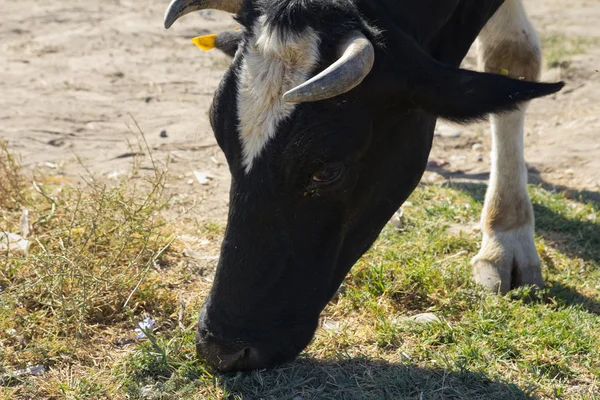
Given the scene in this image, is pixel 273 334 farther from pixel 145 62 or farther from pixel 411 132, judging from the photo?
pixel 145 62

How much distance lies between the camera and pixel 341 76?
2984mm

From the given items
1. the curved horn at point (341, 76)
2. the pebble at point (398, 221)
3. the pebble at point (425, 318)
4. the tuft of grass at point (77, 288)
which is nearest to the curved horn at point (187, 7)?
the curved horn at point (341, 76)

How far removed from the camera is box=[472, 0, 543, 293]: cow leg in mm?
4527

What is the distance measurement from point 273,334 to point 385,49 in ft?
3.96

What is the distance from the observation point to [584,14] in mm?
10461

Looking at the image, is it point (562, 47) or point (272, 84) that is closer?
point (272, 84)

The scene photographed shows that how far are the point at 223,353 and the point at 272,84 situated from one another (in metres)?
1.08

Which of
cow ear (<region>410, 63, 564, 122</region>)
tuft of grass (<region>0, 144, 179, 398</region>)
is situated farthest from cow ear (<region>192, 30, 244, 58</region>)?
tuft of grass (<region>0, 144, 179, 398</region>)

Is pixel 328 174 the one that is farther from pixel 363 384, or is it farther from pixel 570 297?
pixel 570 297

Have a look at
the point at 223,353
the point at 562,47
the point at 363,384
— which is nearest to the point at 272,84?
the point at 223,353

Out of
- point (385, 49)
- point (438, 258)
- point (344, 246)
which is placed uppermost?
point (385, 49)

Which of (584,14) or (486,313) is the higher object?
(584,14)

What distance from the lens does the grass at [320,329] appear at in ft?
11.3

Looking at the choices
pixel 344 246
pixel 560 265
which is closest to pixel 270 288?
pixel 344 246
